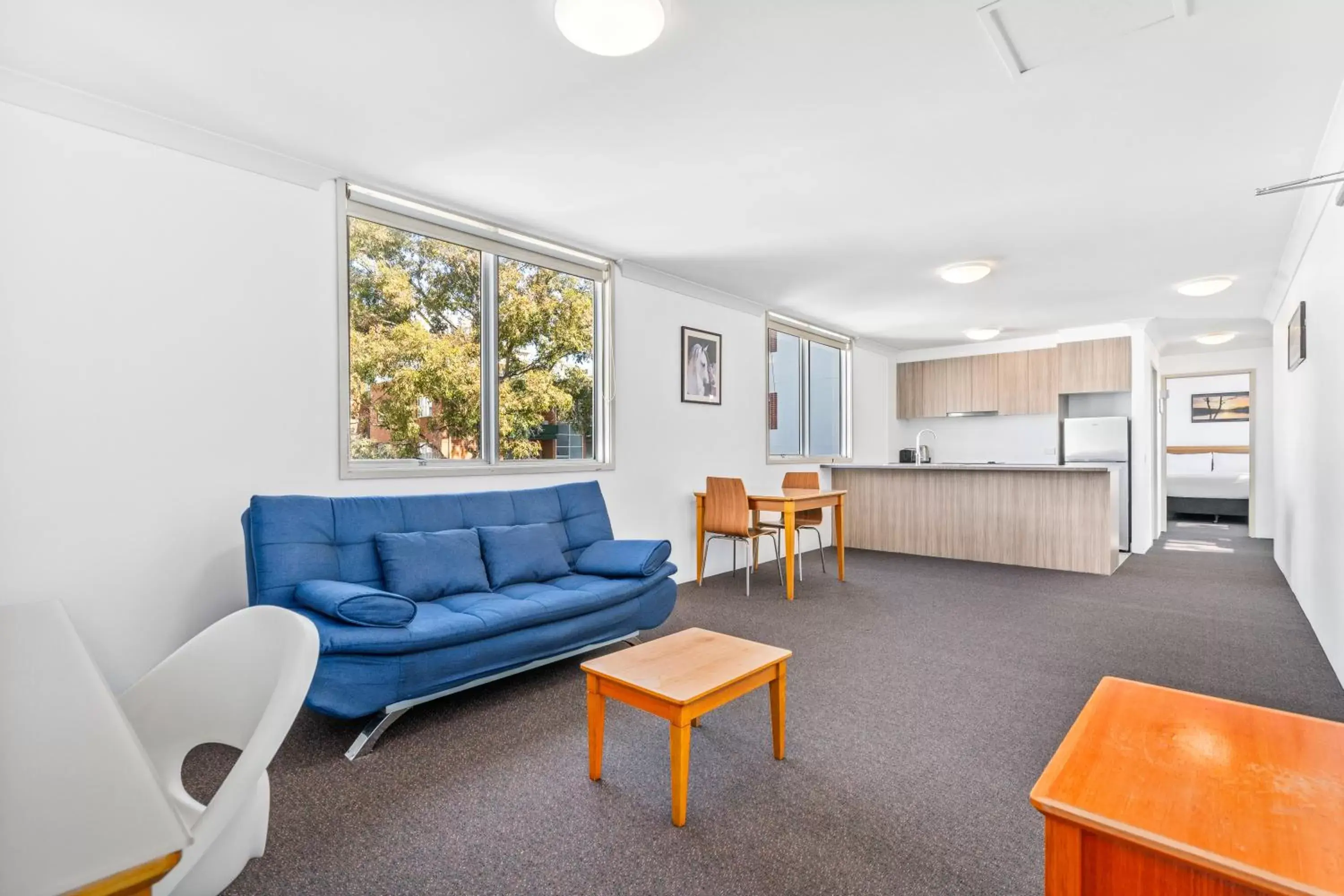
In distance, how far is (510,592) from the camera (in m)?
3.15

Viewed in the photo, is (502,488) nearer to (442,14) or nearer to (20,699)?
(442,14)

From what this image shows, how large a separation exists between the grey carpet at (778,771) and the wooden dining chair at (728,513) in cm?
95

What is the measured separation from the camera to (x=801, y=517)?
18.8ft

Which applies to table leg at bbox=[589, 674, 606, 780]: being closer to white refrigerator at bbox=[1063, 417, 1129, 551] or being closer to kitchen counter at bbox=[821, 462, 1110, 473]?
kitchen counter at bbox=[821, 462, 1110, 473]

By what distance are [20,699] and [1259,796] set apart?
2.02 meters

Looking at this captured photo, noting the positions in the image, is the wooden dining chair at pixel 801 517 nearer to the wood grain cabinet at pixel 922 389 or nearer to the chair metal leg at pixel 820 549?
the chair metal leg at pixel 820 549

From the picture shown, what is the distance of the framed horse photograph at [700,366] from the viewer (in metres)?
5.30

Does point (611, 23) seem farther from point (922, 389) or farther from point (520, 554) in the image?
point (922, 389)

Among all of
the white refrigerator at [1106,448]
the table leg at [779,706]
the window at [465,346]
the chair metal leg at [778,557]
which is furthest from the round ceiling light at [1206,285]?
the table leg at [779,706]

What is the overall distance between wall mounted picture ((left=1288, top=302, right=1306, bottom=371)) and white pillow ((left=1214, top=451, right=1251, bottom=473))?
6.31 m

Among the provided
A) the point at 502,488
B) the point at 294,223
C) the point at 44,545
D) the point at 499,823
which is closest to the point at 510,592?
the point at 502,488

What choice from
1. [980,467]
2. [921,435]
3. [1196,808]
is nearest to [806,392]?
[980,467]

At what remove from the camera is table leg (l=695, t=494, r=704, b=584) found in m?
5.22

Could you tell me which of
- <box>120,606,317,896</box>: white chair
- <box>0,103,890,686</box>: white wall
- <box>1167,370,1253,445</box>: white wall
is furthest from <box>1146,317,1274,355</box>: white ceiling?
<box>120,606,317,896</box>: white chair
